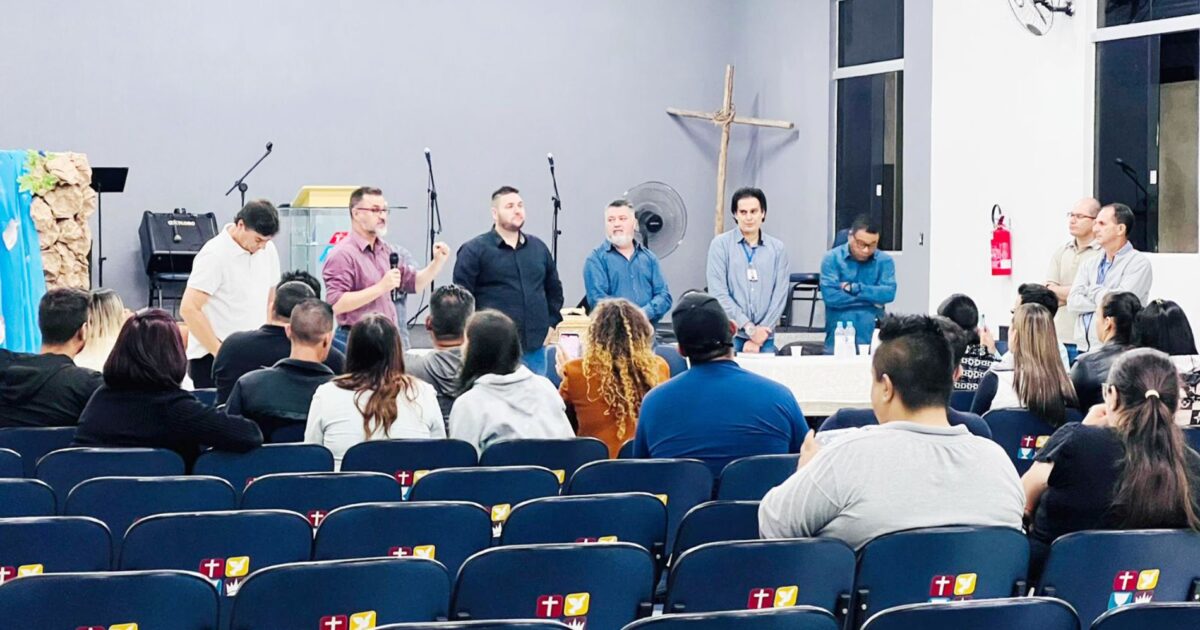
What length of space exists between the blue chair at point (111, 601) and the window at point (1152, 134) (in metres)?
9.34

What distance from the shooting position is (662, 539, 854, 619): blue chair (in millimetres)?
2920

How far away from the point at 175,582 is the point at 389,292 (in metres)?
4.91

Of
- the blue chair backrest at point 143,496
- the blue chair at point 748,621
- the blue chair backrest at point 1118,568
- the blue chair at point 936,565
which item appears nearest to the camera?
the blue chair at point 748,621

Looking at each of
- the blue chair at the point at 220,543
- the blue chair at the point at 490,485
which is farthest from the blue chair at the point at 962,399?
the blue chair at the point at 220,543

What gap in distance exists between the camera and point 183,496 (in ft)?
12.3

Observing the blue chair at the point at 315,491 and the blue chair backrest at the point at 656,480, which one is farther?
the blue chair backrest at the point at 656,480

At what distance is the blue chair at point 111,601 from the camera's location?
2.46m

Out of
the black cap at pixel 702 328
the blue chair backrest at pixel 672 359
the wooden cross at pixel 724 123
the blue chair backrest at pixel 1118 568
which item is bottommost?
the blue chair backrest at pixel 1118 568

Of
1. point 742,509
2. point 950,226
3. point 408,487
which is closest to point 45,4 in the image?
Result: point 950,226

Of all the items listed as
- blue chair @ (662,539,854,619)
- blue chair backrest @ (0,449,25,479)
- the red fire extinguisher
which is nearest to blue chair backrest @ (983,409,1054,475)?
blue chair @ (662,539,854,619)

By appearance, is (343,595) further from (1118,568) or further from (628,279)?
(628,279)

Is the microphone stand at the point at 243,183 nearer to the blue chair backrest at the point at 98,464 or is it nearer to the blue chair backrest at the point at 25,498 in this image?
the blue chair backrest at the point at 98,464

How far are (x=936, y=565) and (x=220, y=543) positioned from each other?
167cm

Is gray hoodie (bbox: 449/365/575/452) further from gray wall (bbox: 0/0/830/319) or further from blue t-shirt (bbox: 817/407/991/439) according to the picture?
Result: gray wall (bbox: 0/0/830/319)
